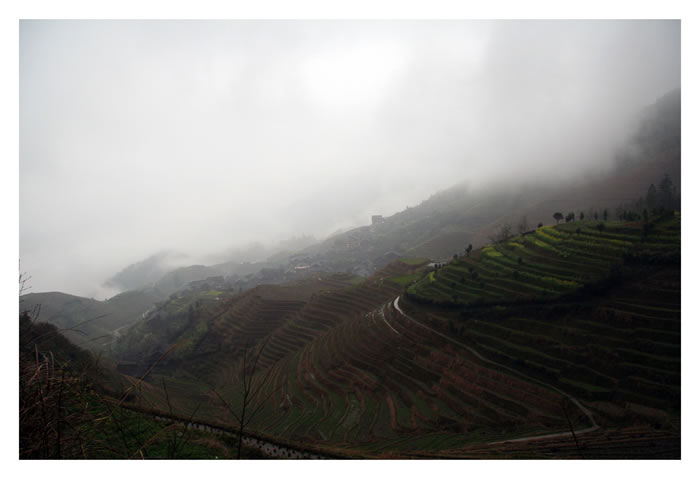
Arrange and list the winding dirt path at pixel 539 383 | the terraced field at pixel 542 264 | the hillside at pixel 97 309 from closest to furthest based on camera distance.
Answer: the winding dirt path at pixel 539 383
the terraced field at pixel 542 264
the hillside at pixel 97 309

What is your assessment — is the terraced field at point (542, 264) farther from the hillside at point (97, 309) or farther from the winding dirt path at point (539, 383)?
the hillside at point (97, 309)

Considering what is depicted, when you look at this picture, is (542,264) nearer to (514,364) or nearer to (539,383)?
(514,364)

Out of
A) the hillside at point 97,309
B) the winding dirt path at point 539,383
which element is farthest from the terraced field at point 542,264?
the hillside at point 97,309

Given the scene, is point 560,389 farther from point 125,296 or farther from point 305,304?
point 125,296

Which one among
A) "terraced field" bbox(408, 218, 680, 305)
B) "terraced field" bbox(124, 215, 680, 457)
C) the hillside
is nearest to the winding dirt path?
"terraced field" bbox(124, 215, 680, 457)

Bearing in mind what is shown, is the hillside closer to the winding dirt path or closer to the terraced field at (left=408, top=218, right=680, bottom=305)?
the terraced field at (left=408, top=218, right=680, bottom=305)

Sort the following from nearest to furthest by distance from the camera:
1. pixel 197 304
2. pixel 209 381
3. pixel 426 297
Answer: pixel 426 297
pixel 209 381
pixel 197 304

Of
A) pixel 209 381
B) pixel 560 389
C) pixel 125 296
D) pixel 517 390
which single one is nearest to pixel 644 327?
pixel 560 389

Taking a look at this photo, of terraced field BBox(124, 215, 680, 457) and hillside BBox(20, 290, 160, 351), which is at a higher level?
terraced field BBox(124, 215, 680, 457)
